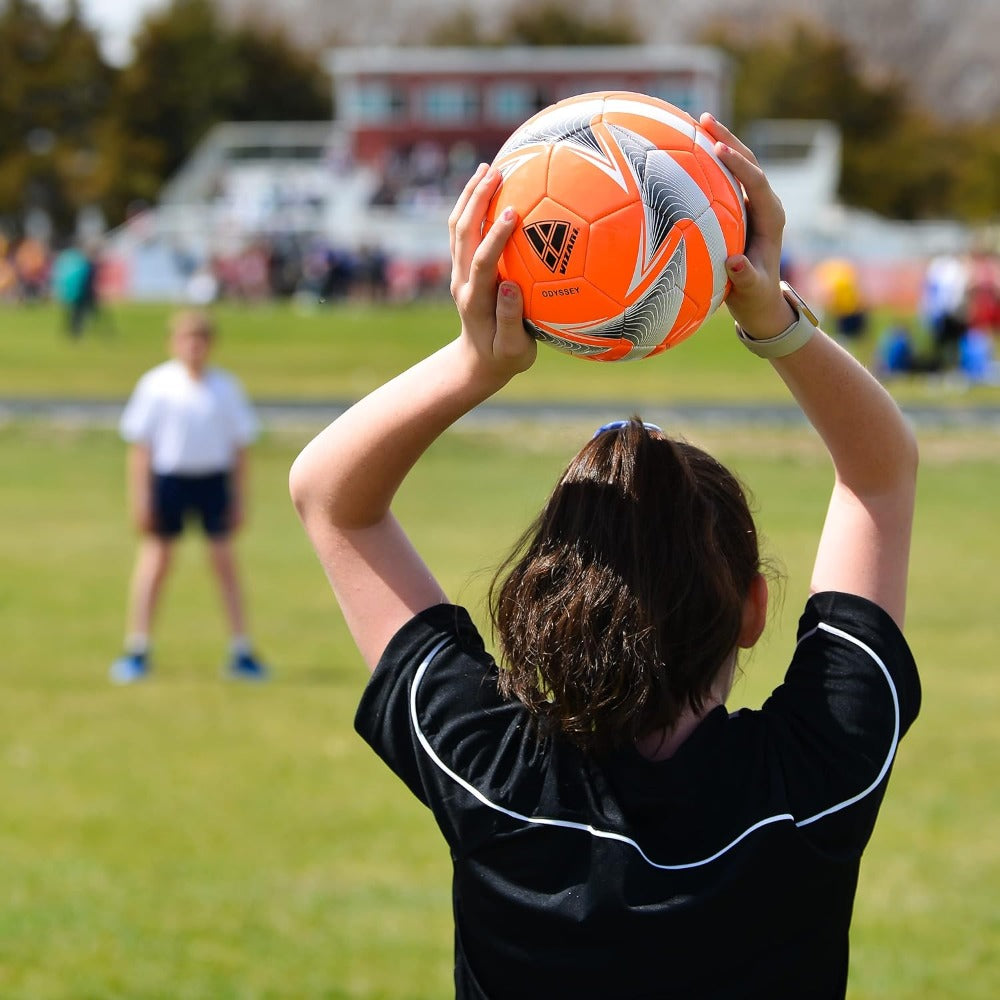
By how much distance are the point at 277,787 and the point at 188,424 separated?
8.62ft

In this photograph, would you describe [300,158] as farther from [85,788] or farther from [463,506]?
[85,788]

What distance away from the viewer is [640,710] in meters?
2.04

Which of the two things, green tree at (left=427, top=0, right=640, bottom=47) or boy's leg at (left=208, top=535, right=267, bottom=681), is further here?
green tree at (left=427, top=0, right=640, bottom=47)

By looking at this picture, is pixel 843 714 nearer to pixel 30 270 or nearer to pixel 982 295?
pixel 982 295

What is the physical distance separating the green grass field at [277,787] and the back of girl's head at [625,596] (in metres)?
0.28

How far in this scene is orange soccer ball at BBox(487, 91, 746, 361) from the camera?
2148mm

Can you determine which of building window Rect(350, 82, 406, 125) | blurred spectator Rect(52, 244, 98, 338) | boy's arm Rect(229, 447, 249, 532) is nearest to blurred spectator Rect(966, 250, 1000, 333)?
blurred spectator Rect(52, 244, 98, 338)

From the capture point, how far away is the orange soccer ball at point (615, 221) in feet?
7.05

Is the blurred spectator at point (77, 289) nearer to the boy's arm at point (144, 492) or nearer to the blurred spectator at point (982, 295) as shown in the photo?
the blurred spectator at point (982, 295)

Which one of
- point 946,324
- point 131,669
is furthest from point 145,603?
point 946,324

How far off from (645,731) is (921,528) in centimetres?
1302

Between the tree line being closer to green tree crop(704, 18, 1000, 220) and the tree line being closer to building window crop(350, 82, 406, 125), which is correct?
green tree crop(704, 18, 1000, 220)

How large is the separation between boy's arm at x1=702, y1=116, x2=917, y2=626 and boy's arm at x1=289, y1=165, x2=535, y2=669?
32 centimetres

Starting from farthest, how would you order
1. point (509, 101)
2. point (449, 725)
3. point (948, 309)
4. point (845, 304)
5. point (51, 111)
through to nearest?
point (509, 101) < point (51, 111) < point (845, 304) < point (948, 309) < point (449, 725)
